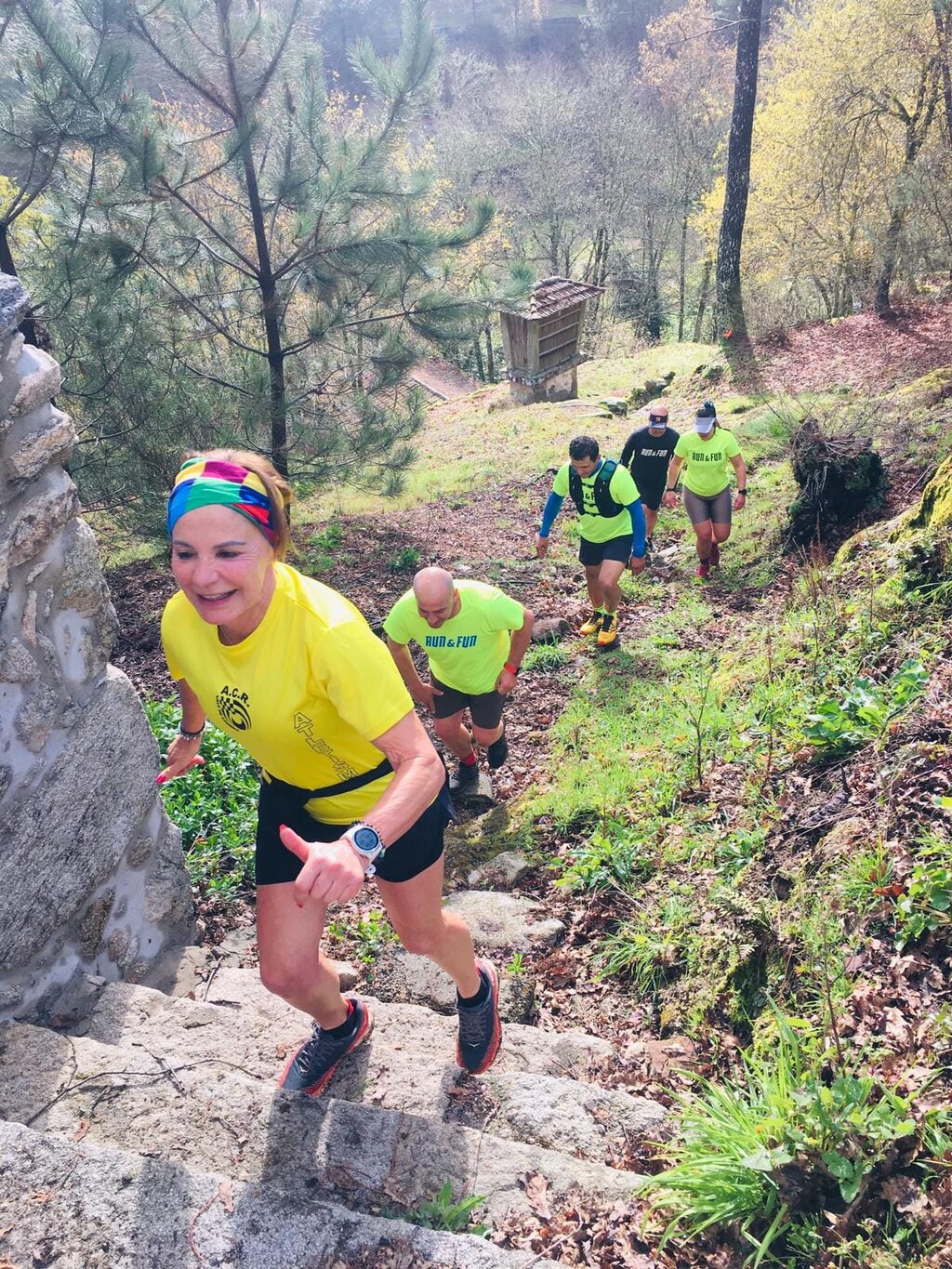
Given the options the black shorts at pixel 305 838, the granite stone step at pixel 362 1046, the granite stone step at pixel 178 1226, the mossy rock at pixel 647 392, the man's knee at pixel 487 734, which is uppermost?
the black shorts at pixel 305 838

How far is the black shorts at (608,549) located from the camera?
7289 mm

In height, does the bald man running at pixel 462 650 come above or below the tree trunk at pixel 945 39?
below

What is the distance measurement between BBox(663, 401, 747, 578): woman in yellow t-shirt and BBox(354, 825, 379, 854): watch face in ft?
23.0

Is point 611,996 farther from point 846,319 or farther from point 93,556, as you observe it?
point 846,319

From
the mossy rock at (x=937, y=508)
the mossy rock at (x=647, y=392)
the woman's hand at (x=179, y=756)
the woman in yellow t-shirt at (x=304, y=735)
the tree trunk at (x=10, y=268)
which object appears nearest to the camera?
the woman in yellow t-shirt at (x=304, y=735)

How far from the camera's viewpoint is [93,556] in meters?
3.30

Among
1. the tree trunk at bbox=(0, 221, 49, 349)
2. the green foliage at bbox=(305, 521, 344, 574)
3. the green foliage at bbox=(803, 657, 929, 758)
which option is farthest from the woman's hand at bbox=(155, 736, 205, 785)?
the green foliage at bbox=(305, 521, 344, 574)

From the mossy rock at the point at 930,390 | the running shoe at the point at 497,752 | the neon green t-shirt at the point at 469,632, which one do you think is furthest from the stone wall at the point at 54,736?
the mossy rock at the point at 930,390

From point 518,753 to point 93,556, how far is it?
3830 mm

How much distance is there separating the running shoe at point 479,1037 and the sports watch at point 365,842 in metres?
1.29

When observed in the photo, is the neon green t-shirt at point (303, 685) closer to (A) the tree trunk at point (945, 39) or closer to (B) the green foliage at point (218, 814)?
(B) the green foliage at point (218, 814)

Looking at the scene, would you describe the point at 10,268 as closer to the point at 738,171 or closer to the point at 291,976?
the point at 291,976

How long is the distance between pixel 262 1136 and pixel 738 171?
1864 centimetres

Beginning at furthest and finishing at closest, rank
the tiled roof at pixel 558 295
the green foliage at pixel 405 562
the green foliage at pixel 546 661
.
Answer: the tiled roof at pixel 558 295 < the green foliage at pixel 405 562 < the green foliage at pixel 546 661
